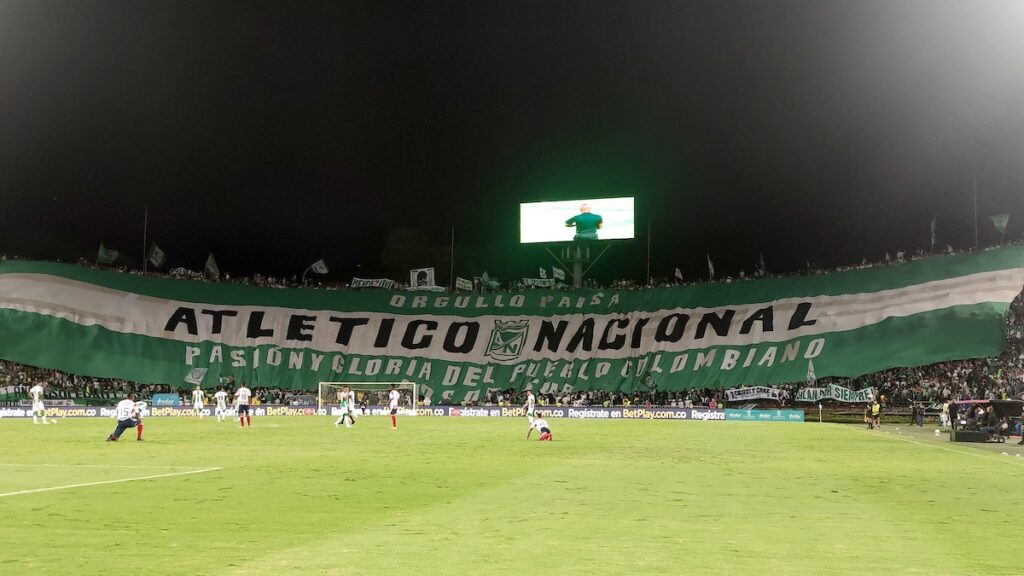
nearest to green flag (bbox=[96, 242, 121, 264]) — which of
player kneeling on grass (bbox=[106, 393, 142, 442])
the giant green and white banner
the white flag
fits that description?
the giant green and white banner

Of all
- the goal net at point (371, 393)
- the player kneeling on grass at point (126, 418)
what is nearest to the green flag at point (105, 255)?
the goal net at point (371, 393)

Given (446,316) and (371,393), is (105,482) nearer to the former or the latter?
(371,393)

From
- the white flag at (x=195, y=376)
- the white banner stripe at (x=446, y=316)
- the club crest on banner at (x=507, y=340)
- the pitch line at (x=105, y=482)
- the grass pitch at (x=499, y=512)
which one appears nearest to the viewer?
the grass pitch at (x=499, y=512)

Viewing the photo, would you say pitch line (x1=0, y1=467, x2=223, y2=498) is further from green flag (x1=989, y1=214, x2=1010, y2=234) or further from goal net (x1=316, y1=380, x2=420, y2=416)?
green flag (x1=989, y1=214, x2=1010, y2=234)

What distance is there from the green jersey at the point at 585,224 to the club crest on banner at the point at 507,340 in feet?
32.6

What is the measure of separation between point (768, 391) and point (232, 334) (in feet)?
156

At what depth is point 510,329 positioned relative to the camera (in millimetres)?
82500

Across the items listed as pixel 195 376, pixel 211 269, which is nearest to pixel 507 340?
pixel 195 376

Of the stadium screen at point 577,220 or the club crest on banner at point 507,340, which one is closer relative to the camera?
the stadium screen at point 577,220

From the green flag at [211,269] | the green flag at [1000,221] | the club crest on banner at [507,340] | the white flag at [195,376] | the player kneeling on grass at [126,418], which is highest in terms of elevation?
the green flag at [1000,221]

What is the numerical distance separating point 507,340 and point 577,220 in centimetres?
1279

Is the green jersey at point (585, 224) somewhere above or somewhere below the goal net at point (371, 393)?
above

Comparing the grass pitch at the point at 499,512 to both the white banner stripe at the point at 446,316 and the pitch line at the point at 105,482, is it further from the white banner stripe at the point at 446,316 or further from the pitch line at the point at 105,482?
the white banner stripe at the point at 446,316

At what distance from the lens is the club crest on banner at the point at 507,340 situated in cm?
8038
